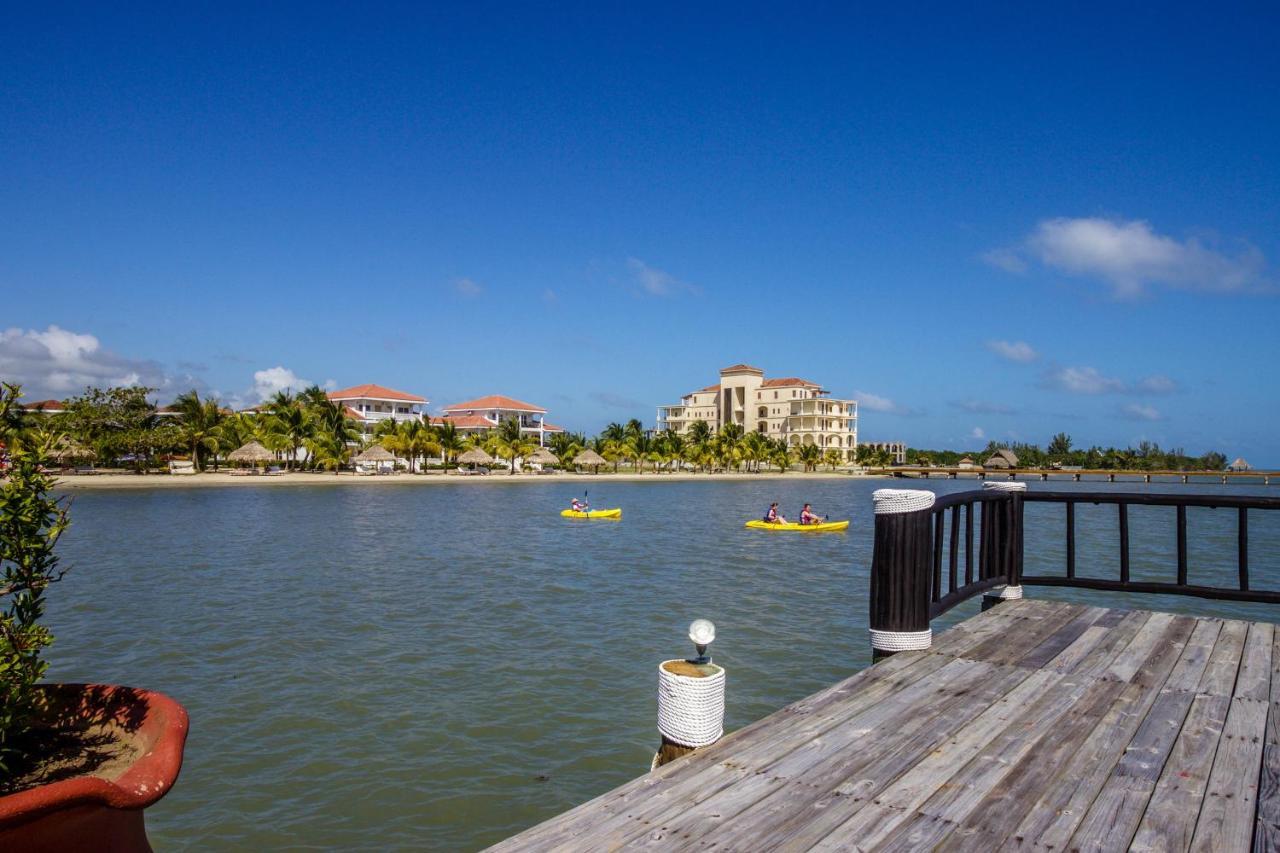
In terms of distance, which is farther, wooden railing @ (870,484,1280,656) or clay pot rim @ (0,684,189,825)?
wooden railing @ (870,484,1280,656)

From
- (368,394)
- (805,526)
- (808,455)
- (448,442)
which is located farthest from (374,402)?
(805,526)

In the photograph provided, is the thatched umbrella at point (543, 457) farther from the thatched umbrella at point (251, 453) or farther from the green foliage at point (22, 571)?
the green foliage at point (22, 571)

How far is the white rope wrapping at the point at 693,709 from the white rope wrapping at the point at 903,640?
2456 millimetres

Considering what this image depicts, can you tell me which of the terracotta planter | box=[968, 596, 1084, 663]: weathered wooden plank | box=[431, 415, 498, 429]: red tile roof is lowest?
box=[968, 596, 1084, 663]: weathered wooden plank

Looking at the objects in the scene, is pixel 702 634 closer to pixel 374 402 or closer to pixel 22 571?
pixel 22 571

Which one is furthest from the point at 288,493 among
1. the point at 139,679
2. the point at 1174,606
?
the point at 1174,606

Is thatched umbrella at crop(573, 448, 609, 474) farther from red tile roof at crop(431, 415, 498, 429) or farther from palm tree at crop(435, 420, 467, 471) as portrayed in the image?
red tile roof at crop(431, 415, 498, 429)

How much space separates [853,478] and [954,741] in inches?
4270

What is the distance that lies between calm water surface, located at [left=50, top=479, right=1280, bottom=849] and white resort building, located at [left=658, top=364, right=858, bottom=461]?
286 feet

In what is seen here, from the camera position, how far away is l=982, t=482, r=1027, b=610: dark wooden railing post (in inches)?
319

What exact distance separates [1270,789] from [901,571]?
2647mm

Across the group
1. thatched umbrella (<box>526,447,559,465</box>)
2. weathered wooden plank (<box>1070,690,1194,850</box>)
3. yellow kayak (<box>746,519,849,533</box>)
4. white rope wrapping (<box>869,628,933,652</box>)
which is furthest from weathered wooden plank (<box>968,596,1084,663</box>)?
thatched umbrella (<box>526,447,559,465</box>)

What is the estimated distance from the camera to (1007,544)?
823cm

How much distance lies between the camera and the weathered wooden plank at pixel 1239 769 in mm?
3303
